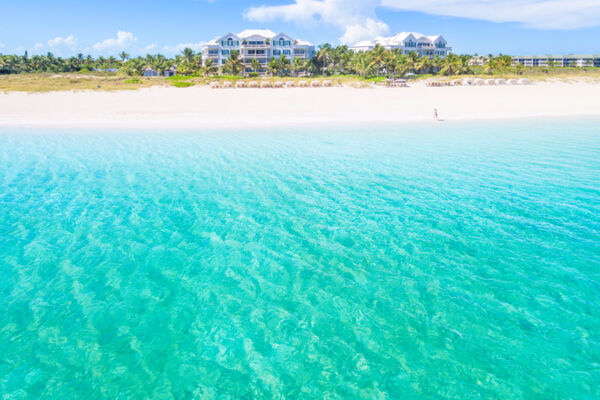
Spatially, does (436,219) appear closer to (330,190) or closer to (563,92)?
(330,190)

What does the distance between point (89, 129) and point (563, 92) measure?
66.7 metres

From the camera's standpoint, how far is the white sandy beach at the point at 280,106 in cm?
4472

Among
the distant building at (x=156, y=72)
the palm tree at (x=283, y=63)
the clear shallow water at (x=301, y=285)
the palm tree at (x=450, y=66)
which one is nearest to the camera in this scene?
the clear shallow water at (x=301, y=285)

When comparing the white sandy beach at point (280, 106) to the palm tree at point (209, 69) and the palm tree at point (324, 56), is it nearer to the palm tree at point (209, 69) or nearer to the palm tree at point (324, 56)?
the palm tree at point (209, 69)

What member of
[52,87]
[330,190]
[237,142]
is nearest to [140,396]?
[330,190]

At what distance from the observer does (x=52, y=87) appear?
202 ft

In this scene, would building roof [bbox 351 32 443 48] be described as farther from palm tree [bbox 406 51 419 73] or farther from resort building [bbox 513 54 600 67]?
resort building [bbox 513 54 600 67]

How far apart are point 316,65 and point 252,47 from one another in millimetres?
21051

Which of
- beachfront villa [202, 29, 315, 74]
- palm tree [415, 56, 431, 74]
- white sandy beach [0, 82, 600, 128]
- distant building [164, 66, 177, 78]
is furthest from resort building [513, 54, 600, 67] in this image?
distant building [164, 66, 177, 78]

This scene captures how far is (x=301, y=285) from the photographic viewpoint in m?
10.2

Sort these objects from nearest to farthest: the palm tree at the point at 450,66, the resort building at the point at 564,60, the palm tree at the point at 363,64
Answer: the palm tree at the point at 450,66 → the palm tree at the point at 363,64 → the resort building at the point at 564,60

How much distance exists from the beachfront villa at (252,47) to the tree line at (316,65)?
16.6ft

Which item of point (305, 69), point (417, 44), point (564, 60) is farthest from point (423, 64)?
point (564, 60)

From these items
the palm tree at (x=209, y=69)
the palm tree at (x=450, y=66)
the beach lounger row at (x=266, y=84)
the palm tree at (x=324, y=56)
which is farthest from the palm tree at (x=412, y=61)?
Answer: the palm tree at (x=209, y=69)
